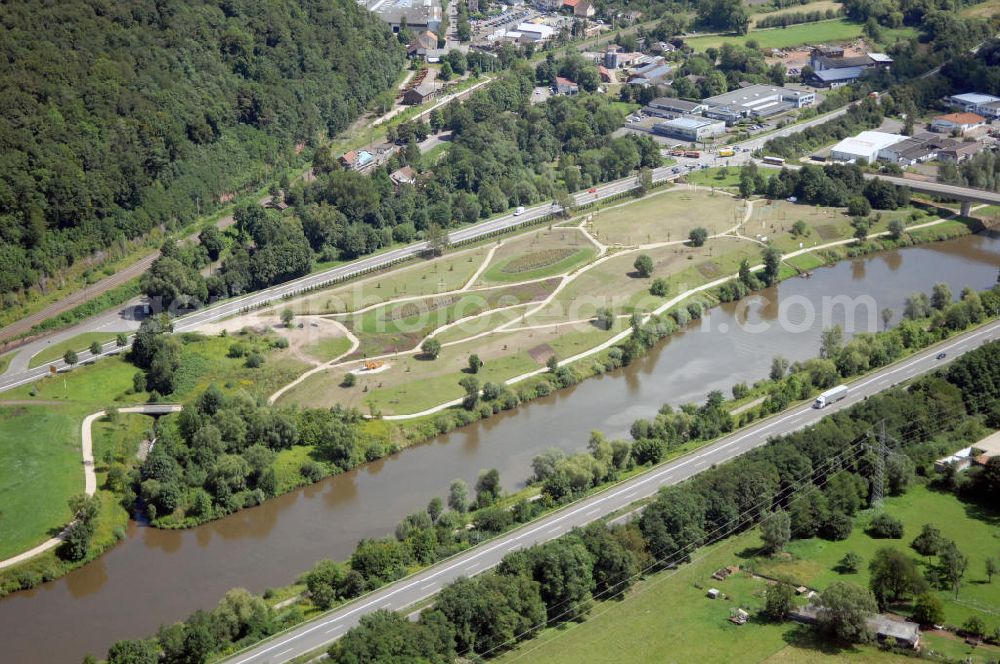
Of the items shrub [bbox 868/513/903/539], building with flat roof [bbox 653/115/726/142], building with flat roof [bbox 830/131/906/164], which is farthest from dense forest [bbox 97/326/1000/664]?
building with flat roof [bbox 653/115/726/142]

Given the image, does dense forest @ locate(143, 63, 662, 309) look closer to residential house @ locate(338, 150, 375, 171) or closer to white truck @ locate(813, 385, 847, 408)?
residential house @ locate(338, 150, 375, 171)

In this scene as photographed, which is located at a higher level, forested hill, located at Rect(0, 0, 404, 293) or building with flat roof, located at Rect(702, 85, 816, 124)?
forested hill, located at Rect(0, 0, 404, 293)

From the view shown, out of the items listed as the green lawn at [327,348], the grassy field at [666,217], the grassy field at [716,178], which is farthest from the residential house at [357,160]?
the green lawn at [327,348]

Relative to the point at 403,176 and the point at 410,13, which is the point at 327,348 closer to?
the point at 403,176

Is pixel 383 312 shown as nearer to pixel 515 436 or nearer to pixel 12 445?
pixel 515 436

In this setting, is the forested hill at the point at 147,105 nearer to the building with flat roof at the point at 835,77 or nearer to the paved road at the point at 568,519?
the paved road at the point at 568,519

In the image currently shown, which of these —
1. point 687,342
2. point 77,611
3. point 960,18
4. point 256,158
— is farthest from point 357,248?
point 960,18
